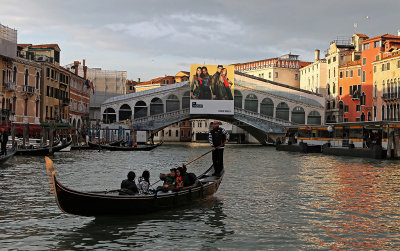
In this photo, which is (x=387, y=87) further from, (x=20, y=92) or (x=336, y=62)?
(x=20, y=92)

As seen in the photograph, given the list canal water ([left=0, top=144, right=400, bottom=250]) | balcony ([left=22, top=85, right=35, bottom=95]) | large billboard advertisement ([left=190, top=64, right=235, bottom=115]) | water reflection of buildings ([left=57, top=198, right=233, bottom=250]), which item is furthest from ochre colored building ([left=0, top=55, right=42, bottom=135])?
water reflection of buildings ([left=57, top=198, right=233, bottom=250])

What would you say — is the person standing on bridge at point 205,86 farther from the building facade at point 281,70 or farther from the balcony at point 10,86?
the balcony at point 10,86

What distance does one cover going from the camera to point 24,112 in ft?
116

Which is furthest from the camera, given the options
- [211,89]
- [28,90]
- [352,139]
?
[211,89]

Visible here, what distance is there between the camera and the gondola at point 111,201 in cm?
794

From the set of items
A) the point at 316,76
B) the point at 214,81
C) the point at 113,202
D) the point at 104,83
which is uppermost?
the point at 316,76

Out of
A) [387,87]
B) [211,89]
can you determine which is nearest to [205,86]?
[211,89]

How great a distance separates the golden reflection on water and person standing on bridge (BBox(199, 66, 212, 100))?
33.9 meters

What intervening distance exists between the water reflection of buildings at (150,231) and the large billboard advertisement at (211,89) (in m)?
40.8

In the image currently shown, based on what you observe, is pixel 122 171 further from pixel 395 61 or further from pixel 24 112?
pixel 395 61

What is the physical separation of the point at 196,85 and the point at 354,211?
1627 inches

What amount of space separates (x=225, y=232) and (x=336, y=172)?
1187 cm

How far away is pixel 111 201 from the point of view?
8.52 m

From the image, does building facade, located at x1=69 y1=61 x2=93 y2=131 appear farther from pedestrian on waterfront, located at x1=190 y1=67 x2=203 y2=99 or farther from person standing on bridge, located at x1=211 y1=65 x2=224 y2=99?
person standing on bridge, located at x1=211 y1=65 x2=224 y2=99
